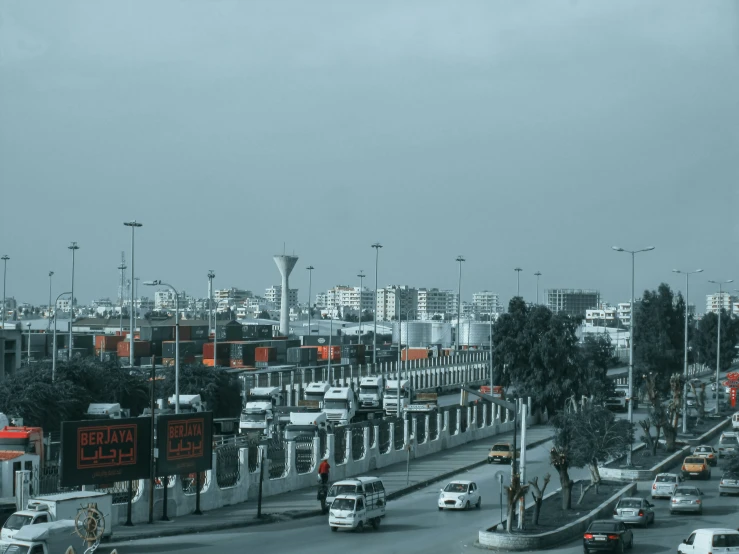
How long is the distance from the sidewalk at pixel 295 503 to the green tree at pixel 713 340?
62.5 m

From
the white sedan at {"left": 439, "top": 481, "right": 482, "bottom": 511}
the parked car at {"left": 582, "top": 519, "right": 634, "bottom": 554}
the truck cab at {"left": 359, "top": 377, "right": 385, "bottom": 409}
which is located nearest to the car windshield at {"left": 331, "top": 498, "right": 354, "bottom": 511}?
the white sedan at {"left": 439, "top": 481, "right": 482, "bottom": 511}

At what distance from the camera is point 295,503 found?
118 ft

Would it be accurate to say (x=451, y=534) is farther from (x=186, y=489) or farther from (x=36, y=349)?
(x=36, y=349)

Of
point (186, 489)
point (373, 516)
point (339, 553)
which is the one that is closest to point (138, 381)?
point (186, 489)

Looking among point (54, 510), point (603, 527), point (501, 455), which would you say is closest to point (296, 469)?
point (501, 455)

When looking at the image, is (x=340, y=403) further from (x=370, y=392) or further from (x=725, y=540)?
(x=725, y=540)

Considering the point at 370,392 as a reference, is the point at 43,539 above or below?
above

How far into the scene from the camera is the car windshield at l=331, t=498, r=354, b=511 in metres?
30.5

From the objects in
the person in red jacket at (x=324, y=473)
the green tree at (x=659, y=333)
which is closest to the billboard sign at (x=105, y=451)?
the person in red jacket at (x=324, y=473)

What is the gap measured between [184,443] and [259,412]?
83.4 ft

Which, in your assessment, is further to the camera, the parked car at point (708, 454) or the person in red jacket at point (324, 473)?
the parked car at point (708, 454)

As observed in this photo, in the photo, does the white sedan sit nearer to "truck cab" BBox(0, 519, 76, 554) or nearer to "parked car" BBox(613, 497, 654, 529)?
"parked car" BBox(613, 497, 654, 529)

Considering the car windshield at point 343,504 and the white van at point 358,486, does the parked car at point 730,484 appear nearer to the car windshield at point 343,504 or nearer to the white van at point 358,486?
the white van at point 358,486

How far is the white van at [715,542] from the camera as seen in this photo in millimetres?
24062
